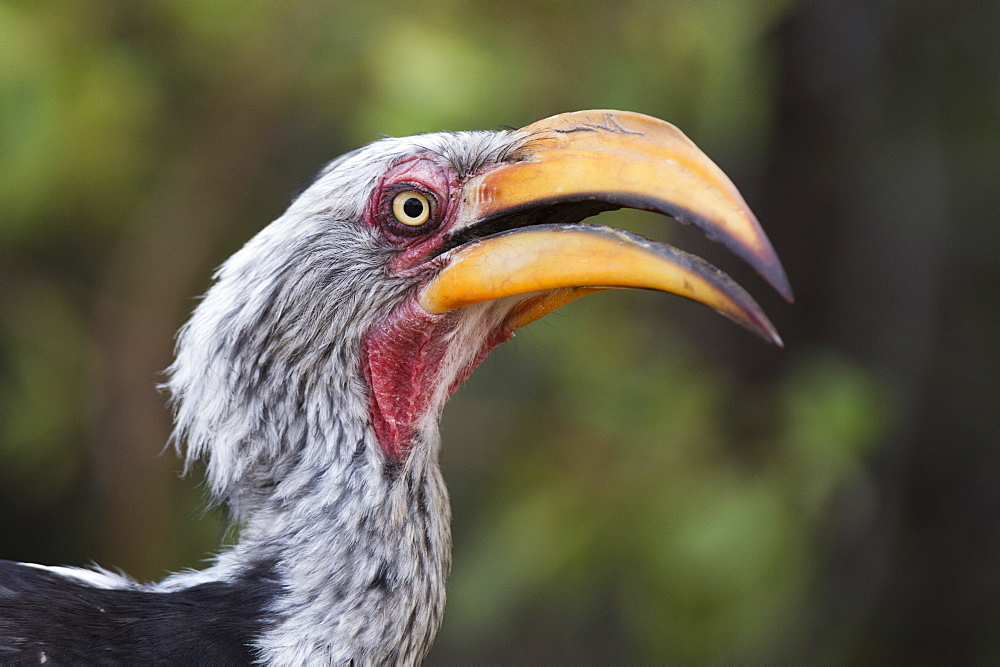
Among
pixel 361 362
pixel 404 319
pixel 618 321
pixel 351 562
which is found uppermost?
pixel 618 321

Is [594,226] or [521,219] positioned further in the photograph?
[521,219]

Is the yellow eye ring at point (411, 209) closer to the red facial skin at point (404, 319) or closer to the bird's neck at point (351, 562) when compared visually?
the red facial skin at point (404, 319)

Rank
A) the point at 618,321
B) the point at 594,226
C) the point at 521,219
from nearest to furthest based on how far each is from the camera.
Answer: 1. the point at 594,226
2. the point at 521,219
3. the point at 618,321

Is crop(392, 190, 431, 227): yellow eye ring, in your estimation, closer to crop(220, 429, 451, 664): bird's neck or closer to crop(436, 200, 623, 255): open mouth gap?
crop(436, 200, 623, 255): open mouth gap

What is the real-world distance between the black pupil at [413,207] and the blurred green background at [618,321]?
2.06 ft

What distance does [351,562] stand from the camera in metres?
2.03

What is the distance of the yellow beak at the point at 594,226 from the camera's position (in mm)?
1840

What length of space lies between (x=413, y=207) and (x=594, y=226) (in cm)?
44

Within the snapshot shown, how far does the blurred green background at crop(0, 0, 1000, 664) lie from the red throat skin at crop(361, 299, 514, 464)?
0.71 metres

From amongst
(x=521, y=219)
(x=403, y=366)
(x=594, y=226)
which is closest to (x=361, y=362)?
(x=403, y=366)

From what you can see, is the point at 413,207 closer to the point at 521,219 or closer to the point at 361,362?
the point at 521,219

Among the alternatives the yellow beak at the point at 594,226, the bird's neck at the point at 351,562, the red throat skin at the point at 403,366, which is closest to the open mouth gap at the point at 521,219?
the yellow beak at the point at 594,226

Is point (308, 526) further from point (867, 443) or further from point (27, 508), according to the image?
point (27, 508)

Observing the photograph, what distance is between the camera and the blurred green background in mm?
3559
